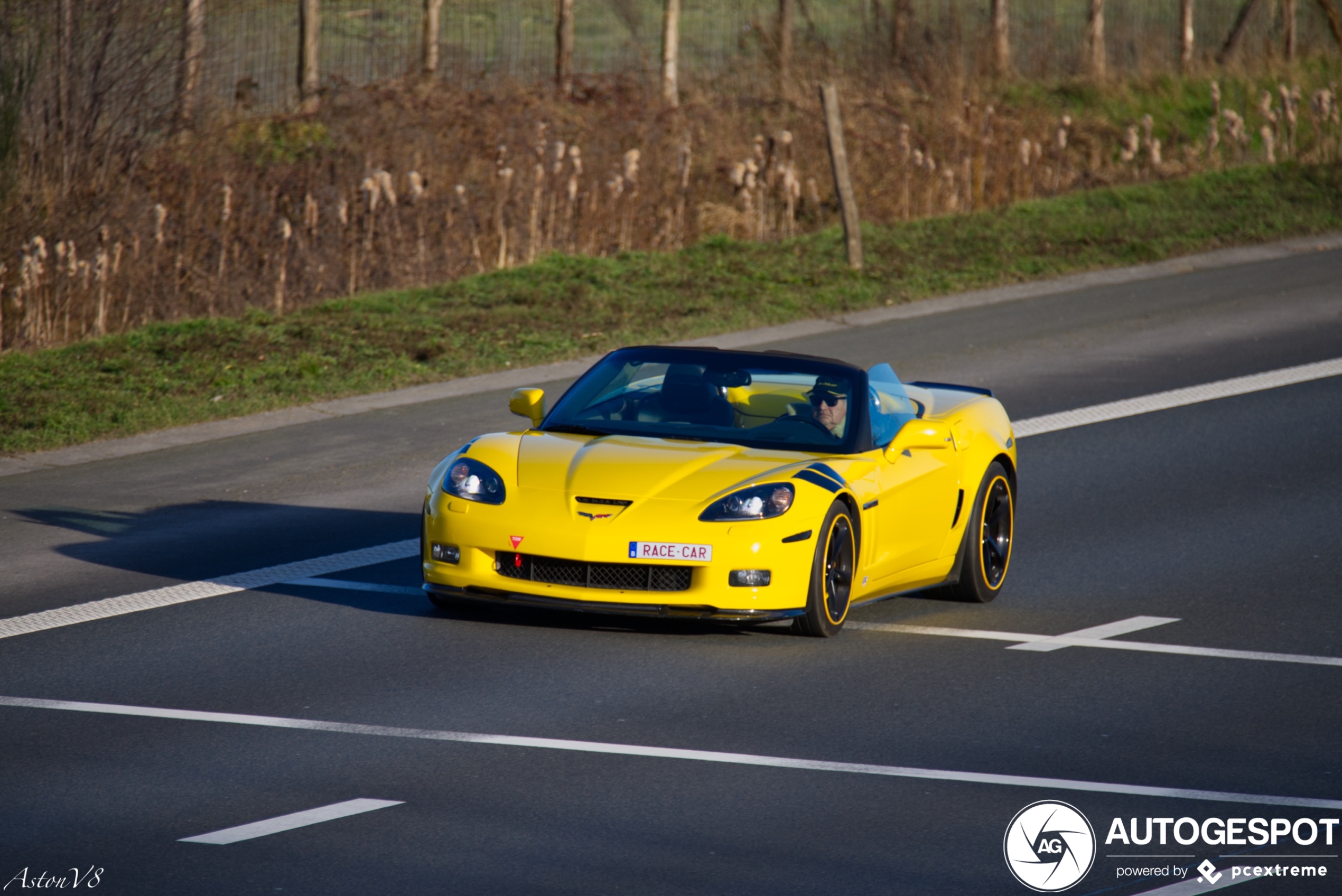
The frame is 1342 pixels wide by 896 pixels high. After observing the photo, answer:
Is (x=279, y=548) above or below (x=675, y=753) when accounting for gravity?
below

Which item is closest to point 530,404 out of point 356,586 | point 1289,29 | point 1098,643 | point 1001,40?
point 356,586

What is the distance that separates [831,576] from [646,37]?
102ft

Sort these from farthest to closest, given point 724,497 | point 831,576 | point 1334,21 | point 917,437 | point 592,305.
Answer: point 1334,21, point 592,305, point 917,437, point 831,576, point 724,497

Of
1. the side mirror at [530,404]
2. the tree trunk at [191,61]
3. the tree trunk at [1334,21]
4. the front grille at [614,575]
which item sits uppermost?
the tree trunk at [1334,21]

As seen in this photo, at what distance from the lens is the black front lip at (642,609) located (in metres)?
8.69

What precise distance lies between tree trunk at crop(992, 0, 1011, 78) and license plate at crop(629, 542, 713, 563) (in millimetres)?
23103

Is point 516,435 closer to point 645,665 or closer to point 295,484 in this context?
point 645,665

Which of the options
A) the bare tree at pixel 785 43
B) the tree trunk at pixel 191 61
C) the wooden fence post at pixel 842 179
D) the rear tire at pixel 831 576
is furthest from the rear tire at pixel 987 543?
the bare tree at pixel 785 43

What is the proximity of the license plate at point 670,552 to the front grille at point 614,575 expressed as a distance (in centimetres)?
5

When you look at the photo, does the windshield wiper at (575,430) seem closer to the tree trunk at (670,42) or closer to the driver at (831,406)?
the driver at (831,406)

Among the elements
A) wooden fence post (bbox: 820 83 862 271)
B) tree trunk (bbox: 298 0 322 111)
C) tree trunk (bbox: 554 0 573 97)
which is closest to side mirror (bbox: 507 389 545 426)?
wooden fence post (bbox: 820 83 862 271)

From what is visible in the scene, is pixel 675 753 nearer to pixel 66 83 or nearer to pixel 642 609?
pixel 642 609

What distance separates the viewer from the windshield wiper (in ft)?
31.7

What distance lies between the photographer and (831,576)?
9.09 m
